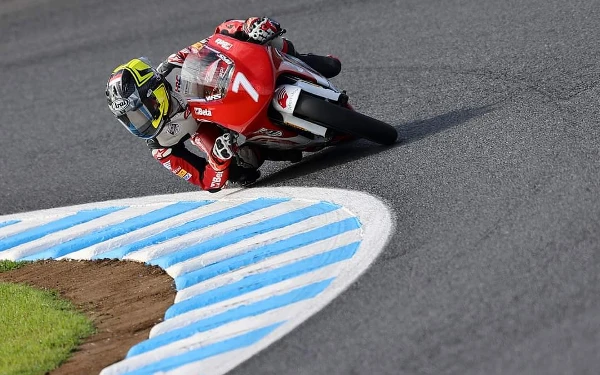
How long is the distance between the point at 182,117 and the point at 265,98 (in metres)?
0.78

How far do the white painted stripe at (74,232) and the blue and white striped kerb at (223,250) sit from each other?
0.01m

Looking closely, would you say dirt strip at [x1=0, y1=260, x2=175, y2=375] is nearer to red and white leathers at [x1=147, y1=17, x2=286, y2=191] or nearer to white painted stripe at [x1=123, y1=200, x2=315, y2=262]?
white painted stripe at [x1=123, y1=200, x2=315, y2=262]

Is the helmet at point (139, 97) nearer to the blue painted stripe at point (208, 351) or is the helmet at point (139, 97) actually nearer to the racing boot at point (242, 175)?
the racing boot at point (242, 175)

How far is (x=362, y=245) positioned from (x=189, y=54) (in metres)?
2.51

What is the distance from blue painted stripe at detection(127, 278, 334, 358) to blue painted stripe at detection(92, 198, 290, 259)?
6.25ft

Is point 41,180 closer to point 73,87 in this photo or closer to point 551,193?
point 73,87

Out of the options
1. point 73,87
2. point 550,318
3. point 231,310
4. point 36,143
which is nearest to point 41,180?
point 36,143

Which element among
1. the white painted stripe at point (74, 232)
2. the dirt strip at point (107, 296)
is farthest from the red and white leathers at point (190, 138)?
the dirt strip at point (107, 296)

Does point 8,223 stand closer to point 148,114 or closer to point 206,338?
point 148,114

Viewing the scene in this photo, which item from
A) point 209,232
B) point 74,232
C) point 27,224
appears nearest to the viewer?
point 209,232

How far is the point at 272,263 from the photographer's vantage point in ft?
21.0

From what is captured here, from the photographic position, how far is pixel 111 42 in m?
13.1

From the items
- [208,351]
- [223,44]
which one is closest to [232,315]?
[208,351]

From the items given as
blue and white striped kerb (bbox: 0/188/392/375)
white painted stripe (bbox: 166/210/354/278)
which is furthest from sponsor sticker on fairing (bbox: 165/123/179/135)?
white painted stripe (bbox: 166/210/354/278)
